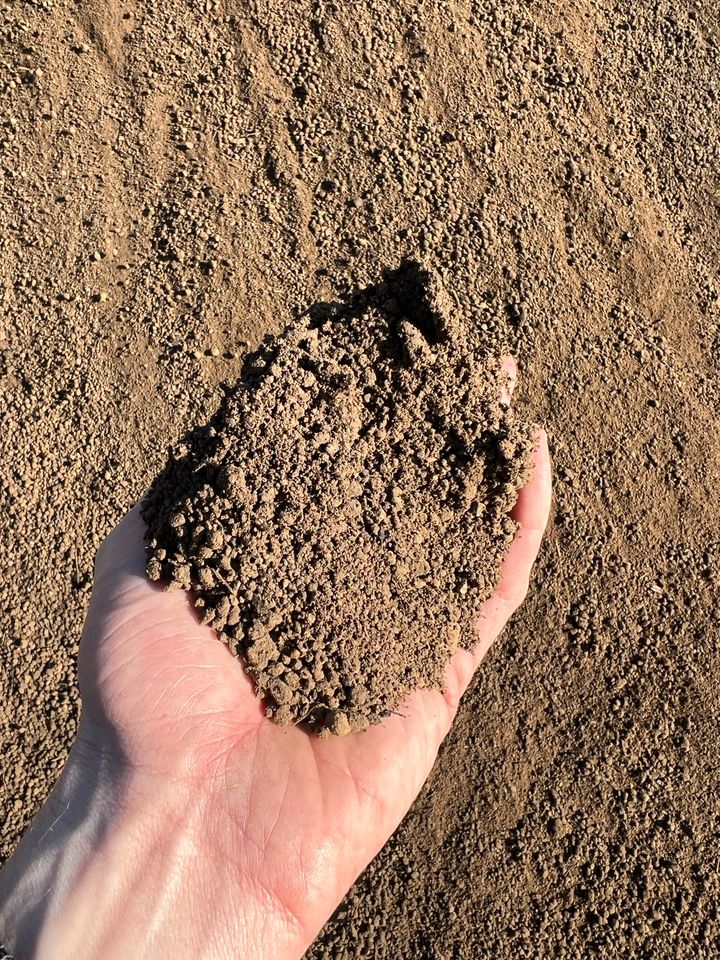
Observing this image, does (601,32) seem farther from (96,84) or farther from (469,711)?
(469,711)

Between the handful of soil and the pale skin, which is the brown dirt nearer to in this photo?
the pale skin

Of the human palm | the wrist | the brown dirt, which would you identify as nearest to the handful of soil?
the human palm

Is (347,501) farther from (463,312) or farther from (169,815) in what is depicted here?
(463,312)

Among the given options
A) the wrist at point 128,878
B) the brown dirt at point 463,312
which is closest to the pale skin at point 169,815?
the wrist at point 128,878

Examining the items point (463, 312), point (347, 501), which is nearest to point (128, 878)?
point (347, 501)

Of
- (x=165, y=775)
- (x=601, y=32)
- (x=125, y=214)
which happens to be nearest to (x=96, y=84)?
(x=125, y=214)

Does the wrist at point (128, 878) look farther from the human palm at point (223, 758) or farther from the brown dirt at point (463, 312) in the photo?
the brown dirt at point (463, 312)
